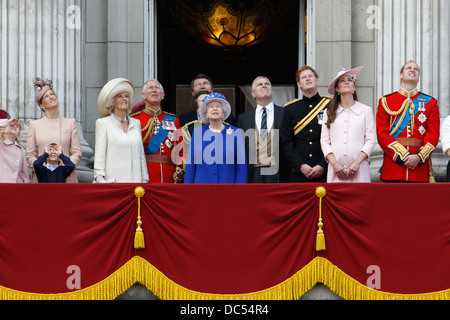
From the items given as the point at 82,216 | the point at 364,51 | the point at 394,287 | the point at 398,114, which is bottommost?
the point at 394,287

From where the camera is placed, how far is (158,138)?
10969 millimetres

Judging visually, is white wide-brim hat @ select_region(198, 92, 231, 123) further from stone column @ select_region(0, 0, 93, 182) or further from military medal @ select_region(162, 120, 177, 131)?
stone column @ select_region(0, 0, 93, 182)

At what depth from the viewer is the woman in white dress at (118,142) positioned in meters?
10.2

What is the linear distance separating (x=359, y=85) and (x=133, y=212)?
16.2 feet

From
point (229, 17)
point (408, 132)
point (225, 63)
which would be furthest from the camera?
point (225, 63)

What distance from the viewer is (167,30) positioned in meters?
18.6

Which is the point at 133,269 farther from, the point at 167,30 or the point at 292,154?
the point at 167,30

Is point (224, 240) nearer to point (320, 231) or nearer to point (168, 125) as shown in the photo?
point (320, 231)

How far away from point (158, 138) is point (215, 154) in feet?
3.71

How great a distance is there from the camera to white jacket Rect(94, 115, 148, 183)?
401 inches

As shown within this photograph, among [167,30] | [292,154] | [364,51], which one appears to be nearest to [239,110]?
[167,30]

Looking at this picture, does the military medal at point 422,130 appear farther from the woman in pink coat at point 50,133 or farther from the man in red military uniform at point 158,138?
the woman in pink coat at point 50,133

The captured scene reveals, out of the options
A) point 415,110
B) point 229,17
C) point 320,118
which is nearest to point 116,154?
point 320,118

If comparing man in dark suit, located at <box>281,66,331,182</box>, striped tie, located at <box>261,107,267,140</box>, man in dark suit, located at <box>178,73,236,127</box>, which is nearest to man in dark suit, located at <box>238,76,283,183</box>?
striped tie, located at <box>261,107,267,140</box>
